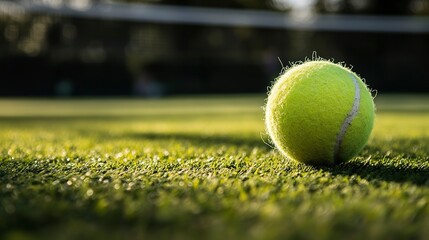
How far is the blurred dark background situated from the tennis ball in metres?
19.5

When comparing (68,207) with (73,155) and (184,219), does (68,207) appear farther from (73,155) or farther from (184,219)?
(73,155)

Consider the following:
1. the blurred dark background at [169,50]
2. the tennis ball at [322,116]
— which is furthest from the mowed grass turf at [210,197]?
the blurred dark background at [169,50]

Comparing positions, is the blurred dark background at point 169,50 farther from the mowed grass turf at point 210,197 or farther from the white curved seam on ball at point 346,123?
the white curved seam on ball at point 346,123

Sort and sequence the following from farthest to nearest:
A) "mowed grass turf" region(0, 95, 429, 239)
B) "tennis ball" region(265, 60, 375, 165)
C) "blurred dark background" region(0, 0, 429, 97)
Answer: "blurred dark background" region(0, 0, 429, 97) < "tennis ball" region(265, 60, 375, 165) < "mowed grass turf" region(0, 95, 429, 239)

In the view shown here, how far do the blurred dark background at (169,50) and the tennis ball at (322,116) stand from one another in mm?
19483

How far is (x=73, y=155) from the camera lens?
3.20 meters

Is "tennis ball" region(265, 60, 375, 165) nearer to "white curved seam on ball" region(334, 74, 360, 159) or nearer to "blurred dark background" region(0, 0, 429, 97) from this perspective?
"white curved seam on ball" region(334, 74, 360, 159)

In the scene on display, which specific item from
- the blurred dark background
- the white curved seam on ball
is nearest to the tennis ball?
the white curved seam on ball

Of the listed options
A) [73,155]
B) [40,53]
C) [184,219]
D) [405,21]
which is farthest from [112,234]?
[405,21]

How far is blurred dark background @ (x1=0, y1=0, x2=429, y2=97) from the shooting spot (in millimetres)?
21906

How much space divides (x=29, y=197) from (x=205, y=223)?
2.40 ft

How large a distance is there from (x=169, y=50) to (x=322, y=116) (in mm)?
22080

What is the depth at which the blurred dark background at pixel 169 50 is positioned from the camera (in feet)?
71.9

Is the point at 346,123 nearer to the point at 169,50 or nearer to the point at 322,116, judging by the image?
the point at 322,116
